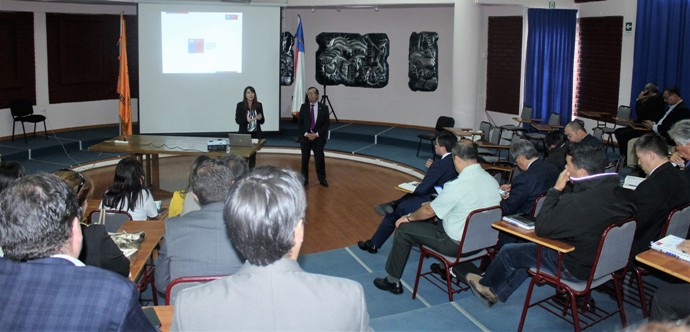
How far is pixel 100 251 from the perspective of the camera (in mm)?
3088

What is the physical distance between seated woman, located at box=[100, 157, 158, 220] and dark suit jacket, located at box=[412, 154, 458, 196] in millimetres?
2393

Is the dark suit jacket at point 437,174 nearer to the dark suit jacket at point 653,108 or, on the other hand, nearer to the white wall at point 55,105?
the dark suit jacket at point 653,108

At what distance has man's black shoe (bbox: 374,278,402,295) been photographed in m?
5.14

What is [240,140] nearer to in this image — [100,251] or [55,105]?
[55,105]

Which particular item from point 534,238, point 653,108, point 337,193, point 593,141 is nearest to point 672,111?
point 653,108

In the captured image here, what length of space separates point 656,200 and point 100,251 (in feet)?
Answer: 11.6

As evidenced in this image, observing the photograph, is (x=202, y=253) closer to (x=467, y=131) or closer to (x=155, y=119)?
(x=467, y=131)

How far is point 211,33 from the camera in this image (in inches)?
430

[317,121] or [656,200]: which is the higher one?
[317,121]

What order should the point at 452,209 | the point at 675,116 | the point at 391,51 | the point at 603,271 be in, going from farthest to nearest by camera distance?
the point at 391,51 < the point at 675,116 < the point at 452,209 < the point at 603,271

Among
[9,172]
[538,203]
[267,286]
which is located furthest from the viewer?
[538,203]

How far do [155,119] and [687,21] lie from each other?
8.48 m

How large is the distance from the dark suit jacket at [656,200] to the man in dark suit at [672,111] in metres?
4.76

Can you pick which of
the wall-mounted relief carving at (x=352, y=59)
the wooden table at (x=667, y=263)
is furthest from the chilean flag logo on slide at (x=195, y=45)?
the wooden table at (x=667, y=263)
